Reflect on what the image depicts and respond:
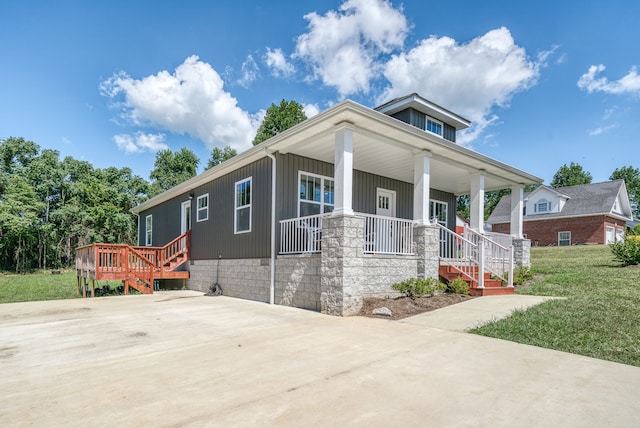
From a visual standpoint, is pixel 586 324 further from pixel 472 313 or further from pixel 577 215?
pixel 577 215

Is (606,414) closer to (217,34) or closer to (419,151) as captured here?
(419,151)

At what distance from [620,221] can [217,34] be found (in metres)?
30.0

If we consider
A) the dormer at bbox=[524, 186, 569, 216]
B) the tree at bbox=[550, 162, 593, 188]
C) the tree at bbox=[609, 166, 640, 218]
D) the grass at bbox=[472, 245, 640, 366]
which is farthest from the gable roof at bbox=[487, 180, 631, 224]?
the tree at bbox=[550, 162, 593, 188]

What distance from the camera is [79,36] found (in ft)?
33.6

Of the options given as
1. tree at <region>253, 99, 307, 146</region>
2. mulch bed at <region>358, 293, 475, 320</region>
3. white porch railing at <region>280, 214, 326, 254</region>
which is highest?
tree at <region>253, 99, 307, 146</region>

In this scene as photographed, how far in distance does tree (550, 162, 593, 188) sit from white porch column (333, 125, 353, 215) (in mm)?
52924

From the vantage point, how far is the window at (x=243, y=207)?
31.0ft

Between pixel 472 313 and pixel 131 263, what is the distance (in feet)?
32.0

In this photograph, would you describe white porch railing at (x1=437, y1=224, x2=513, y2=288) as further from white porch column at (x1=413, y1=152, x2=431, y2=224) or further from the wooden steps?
white porch column at (x1=413, y1=152, x2=431, y2=224)

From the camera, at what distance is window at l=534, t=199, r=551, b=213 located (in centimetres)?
2643

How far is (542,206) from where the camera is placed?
26766 millimetres

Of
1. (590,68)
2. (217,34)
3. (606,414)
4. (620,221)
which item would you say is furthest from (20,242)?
(620,221)

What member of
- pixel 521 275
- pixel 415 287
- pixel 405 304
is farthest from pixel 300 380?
pixel 521 275

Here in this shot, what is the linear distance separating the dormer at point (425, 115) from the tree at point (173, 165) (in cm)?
2853
